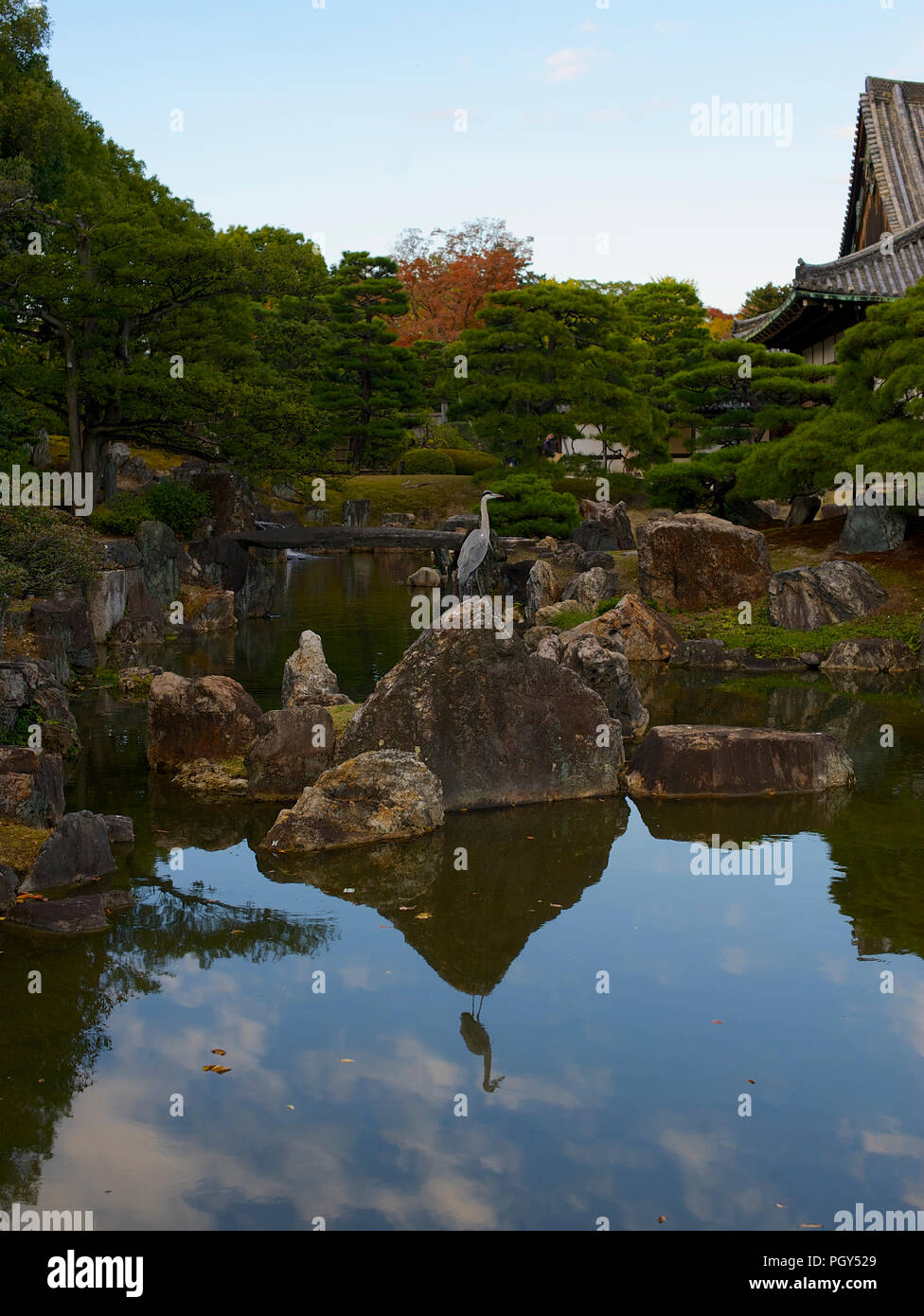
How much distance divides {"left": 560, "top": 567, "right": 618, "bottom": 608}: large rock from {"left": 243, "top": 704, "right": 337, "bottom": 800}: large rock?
1314 cm

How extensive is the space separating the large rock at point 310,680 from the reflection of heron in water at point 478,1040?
729 cm

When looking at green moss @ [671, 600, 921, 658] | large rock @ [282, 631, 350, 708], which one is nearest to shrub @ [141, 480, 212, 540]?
green moss @ [671, 600, 921, 658]

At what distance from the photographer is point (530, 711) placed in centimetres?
1177

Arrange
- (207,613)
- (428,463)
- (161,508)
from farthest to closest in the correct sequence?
(428,463) → (161,508) → (207,613)

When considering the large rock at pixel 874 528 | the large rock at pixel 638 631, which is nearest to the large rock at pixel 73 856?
the large rock at pixel 638 631

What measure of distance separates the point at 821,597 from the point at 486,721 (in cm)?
1262

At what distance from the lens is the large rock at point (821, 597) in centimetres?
2194

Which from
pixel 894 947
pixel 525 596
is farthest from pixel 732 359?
pixel 894 947

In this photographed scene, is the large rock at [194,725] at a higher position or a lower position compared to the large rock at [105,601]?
lower

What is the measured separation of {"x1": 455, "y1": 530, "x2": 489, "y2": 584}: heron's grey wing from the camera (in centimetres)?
1486

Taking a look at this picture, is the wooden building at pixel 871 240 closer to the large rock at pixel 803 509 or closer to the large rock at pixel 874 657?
the large rock at pixel 803 509

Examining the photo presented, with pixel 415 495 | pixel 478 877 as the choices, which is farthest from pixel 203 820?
pixel 415 495

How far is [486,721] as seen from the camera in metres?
11.6

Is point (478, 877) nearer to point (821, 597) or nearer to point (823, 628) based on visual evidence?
point (823, 628)
